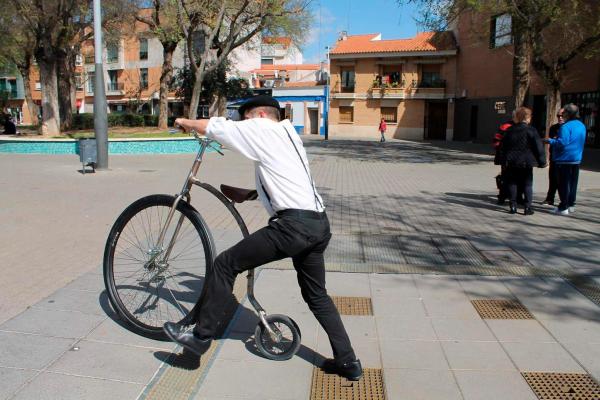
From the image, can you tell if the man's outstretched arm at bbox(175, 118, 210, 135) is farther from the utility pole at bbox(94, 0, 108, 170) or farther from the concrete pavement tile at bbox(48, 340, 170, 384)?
the utility pole at bbox(94, 0, 108, 170)

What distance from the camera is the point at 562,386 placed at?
3.07m

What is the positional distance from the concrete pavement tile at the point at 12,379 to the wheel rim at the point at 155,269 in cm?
74

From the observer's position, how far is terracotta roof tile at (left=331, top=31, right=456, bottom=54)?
41125 millimetres

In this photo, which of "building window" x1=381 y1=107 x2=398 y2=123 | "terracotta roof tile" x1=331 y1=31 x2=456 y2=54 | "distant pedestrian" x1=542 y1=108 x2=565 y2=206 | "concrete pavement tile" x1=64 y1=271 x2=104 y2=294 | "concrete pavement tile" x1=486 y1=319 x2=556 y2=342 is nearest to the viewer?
"concrete pavement tile" x1=486 y1=319 x2=556 y2=342

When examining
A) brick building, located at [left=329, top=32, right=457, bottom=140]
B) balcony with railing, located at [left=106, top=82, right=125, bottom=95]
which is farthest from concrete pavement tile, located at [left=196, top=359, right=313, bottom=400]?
balcony with railing, located at [left=106, top=82, right=125, bottom=95]

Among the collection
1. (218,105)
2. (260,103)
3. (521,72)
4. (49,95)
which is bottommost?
(260,103)

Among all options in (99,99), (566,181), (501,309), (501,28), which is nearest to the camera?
(501,309)

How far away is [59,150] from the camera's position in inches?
747

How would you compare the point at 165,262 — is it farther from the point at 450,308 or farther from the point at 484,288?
the point at 484,288

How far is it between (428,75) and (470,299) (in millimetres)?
40920

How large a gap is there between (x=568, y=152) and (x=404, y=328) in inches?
228

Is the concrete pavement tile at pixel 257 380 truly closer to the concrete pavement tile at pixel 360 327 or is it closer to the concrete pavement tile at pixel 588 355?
the concrete pavement tile at pixel 360 327

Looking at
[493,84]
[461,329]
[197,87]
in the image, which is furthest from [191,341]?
[493,84]

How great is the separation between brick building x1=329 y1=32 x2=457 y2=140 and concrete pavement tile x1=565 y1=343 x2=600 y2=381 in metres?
39.3
